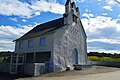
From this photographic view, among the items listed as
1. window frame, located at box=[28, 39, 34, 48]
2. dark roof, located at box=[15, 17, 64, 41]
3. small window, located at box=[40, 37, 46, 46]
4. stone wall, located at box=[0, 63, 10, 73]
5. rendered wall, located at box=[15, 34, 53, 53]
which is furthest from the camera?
window frame, located at box=[28, 39, 34, 48]

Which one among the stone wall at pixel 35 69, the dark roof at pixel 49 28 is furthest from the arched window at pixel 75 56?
the stone wall at pixel 35 69

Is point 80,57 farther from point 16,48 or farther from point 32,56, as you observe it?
point 16,48

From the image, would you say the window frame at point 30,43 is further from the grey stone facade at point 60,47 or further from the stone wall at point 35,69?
the stone wall at point 35,69

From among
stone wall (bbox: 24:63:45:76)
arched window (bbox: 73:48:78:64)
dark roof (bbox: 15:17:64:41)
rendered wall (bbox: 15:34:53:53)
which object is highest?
dark roof (bbox: 15:17:64:41)

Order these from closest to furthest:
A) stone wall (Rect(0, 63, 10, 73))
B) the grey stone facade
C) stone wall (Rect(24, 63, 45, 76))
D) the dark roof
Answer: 1. stone wall (Rect(24, 63, 45, 76))
2. the grey stone facade
3. stone wall (Rect(0, 63, 10, 73))
4. the dark roof

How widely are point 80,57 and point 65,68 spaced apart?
558 centimetres

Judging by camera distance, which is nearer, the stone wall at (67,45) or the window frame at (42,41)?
the stone wall at (67,45)

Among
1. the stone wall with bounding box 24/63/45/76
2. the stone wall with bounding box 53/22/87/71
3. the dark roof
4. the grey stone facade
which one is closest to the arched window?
the grey stone facade

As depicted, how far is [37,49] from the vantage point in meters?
27.8

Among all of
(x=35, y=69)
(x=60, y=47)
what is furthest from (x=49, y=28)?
(x=35, y=69)

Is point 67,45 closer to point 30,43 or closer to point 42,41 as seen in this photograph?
point 42,41

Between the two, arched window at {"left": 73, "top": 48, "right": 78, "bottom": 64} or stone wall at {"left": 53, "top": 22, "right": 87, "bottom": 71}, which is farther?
arched window at {"left": 73, "top": 48, "right": 78, "bottom": 64}

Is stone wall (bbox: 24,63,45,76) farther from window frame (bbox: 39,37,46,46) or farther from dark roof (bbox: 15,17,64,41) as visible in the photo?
dark roof (bbox: 15,17,64,41)

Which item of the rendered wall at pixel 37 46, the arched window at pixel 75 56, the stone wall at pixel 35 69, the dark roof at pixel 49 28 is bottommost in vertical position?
the stone wall at pixel 35 69
